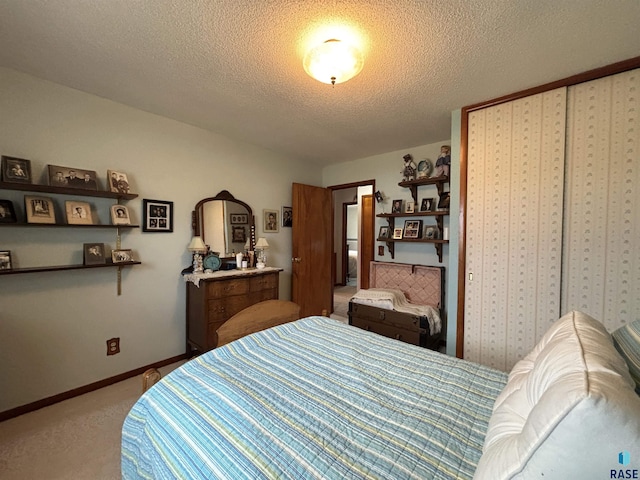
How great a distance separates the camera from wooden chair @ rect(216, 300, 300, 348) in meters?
1.69

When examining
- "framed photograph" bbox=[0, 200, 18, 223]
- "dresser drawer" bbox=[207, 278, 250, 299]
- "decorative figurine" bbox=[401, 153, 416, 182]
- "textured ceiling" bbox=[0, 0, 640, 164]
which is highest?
"textured ceiling" bbox=[0, 0, 640, 164]

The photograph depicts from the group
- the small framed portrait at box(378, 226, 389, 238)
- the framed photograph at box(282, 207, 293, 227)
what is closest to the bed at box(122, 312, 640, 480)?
the small framed portrait at box(378, 226, 389, 238)

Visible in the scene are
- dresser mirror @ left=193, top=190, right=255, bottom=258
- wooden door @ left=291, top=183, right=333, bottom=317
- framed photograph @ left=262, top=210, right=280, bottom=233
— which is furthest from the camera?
wooden door @ left=291, top=183, right=333, bottom=317

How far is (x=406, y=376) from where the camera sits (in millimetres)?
1194

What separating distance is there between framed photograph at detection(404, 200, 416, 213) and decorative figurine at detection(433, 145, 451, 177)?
470mm

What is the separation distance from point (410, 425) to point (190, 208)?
8.94ft

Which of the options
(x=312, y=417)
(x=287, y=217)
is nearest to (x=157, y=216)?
(x=287, y=217)

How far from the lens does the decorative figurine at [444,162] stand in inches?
115

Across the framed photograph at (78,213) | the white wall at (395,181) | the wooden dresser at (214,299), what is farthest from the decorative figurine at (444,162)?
the framed photograph at (78,213)

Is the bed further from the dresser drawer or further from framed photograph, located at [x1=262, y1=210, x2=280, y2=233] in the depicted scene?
framed photograph, located at [x1=262, y1=210, x2=280, y2=233]

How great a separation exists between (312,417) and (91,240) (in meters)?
2.34

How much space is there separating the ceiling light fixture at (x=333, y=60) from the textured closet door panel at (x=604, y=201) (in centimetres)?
164

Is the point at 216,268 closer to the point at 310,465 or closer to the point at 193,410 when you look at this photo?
the point at 193,410

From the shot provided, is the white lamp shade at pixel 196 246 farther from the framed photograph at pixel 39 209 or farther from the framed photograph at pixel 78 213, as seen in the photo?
the framed photograph at pixel 39 209
